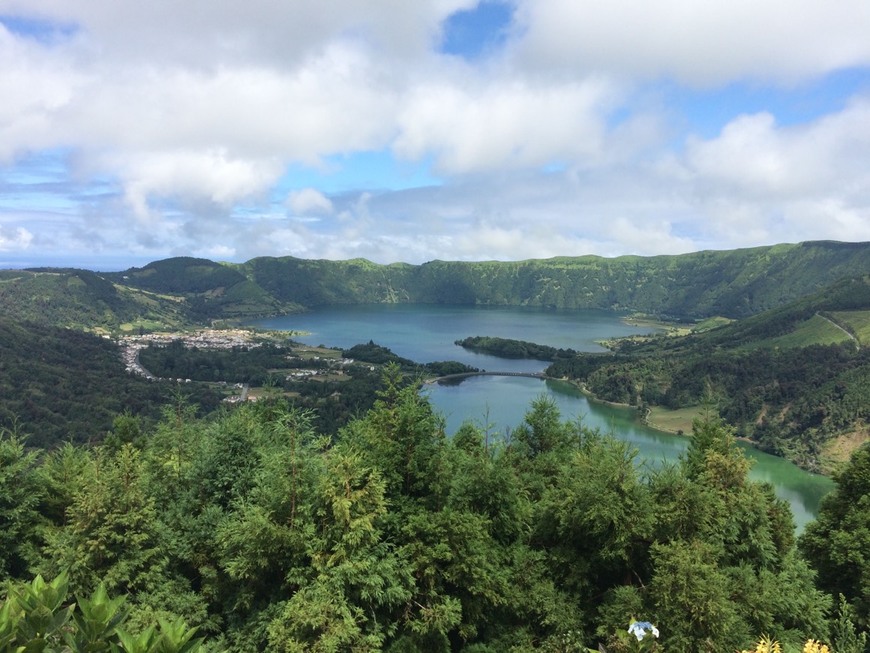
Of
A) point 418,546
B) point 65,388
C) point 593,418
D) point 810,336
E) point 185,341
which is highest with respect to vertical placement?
point 418,546

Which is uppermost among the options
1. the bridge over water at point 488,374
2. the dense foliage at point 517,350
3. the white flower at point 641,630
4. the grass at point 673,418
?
the white flower at point 641,630

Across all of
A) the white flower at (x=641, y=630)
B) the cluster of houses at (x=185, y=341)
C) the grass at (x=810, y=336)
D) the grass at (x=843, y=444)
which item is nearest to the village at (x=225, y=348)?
the cluster of houses at (x=185, y=341)

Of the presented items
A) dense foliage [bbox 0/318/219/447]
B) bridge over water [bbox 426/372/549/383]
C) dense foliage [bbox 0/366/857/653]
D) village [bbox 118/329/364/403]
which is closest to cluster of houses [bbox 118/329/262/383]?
village [bbox 118/329/364/403]

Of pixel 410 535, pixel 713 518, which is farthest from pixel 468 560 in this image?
pixel 713 518

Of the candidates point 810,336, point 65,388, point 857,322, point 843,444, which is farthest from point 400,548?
point 857,322

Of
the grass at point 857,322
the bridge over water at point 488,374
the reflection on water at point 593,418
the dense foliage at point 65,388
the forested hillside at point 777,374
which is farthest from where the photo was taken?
the bridge over water at point 488,374

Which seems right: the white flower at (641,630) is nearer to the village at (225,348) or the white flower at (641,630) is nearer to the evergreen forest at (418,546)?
the evergreen forest at (418,546)

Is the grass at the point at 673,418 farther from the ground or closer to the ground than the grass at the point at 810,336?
closer to the ground

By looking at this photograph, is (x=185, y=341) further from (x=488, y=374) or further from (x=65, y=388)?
(x=488, y=374)
